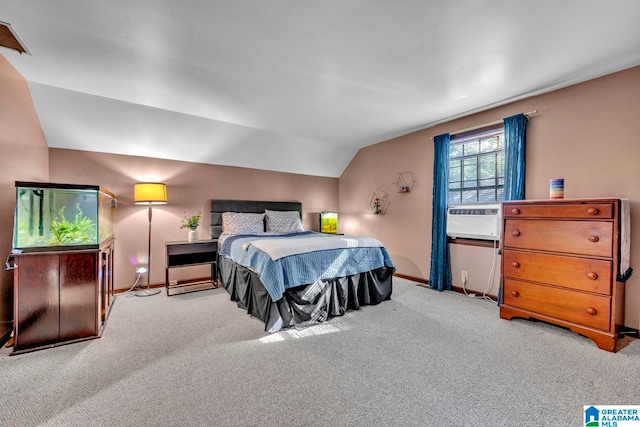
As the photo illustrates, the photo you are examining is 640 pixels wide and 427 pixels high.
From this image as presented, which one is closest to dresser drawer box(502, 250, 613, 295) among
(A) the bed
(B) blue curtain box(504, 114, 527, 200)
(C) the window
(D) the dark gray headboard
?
(B) blue curtain box(504, 114, 527, 200)

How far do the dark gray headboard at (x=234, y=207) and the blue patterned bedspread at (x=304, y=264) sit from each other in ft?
3.41

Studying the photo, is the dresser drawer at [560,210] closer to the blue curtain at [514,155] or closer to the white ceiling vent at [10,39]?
the blue curtain at [514,155]

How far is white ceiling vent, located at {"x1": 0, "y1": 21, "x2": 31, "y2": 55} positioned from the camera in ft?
6.43

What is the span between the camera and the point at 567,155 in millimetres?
2943

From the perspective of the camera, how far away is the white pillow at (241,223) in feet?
14.1

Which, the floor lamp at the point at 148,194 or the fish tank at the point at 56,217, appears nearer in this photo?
→ the fish tank at the point at 56,217

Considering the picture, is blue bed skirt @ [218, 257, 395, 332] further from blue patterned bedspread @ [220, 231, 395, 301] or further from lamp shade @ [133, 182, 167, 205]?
lamp shade @ [133, 182, 167, 205]

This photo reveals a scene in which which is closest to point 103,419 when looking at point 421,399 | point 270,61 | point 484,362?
point 421,399

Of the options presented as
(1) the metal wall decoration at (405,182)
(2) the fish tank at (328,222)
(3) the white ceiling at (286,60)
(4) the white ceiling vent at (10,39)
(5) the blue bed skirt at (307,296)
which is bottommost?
(5) the blue bed skirt at (307,296)

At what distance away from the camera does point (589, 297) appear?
2355 mm

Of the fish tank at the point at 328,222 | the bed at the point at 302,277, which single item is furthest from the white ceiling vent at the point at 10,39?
the fish tank at the point at 328,222

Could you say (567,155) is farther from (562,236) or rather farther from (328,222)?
(328,222)

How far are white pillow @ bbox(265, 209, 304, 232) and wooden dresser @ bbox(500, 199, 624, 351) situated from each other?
10.1 feet

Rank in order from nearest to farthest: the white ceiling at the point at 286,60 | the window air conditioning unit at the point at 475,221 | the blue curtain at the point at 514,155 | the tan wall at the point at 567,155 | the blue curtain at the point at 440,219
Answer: the white ceiling at the point at 286,60, the tan wall at the point at 567,155, the blue curtain at the point at 514,155, the window air conditioning unit at the point at 475,221, the blue curtain at the point at 440,219
